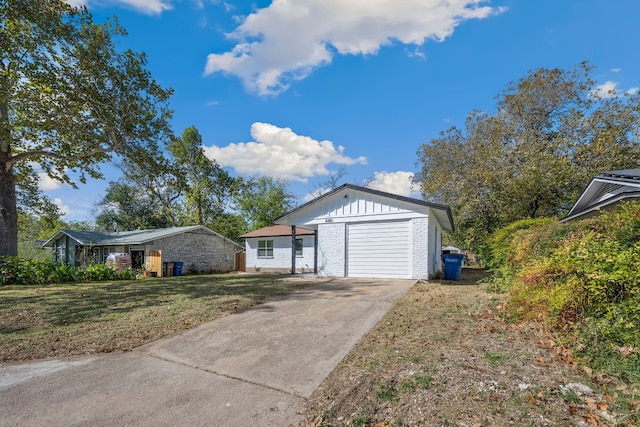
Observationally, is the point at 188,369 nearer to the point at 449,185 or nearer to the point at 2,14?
the point at 2,14

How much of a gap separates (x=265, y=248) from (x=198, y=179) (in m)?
14.9

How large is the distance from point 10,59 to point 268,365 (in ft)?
51.7

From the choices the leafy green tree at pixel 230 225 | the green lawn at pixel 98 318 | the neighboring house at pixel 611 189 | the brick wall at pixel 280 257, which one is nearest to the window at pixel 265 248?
the brick wall at pixel 280 257

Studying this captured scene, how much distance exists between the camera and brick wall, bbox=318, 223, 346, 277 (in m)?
12.8

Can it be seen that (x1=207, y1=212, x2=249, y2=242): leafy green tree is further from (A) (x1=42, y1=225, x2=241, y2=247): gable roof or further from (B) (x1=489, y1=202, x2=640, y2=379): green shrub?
(B) (x1=489, y1=202, x2=640, y2=379): green shrub

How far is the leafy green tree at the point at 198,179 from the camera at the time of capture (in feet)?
102

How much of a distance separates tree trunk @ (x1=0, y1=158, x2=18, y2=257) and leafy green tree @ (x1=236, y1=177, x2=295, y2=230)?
2094 centimetres

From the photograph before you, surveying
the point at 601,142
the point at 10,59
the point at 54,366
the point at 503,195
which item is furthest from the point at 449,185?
the point at 10,59

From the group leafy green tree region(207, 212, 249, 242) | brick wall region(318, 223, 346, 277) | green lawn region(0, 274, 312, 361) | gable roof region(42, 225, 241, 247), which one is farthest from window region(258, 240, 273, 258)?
leafy green tree region(207, 212, 249, 242)

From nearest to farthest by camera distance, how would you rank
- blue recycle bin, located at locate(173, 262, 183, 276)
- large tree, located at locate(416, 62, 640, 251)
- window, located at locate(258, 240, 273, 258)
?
large tree, located at locate(416, 62, 640, 251) → window, located at locate(258, 240, 273, 258) → blue recycle bin, located at locate(173, 262, 183, 276)

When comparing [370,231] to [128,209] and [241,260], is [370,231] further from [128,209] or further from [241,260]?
[128,209]

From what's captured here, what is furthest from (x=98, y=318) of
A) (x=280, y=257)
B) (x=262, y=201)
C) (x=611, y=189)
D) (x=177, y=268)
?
(x=262, y=201)

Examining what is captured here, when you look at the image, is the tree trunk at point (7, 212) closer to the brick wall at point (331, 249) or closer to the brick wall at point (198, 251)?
the brick wall at point (198, 251)

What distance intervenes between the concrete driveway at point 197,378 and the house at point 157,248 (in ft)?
56.5
